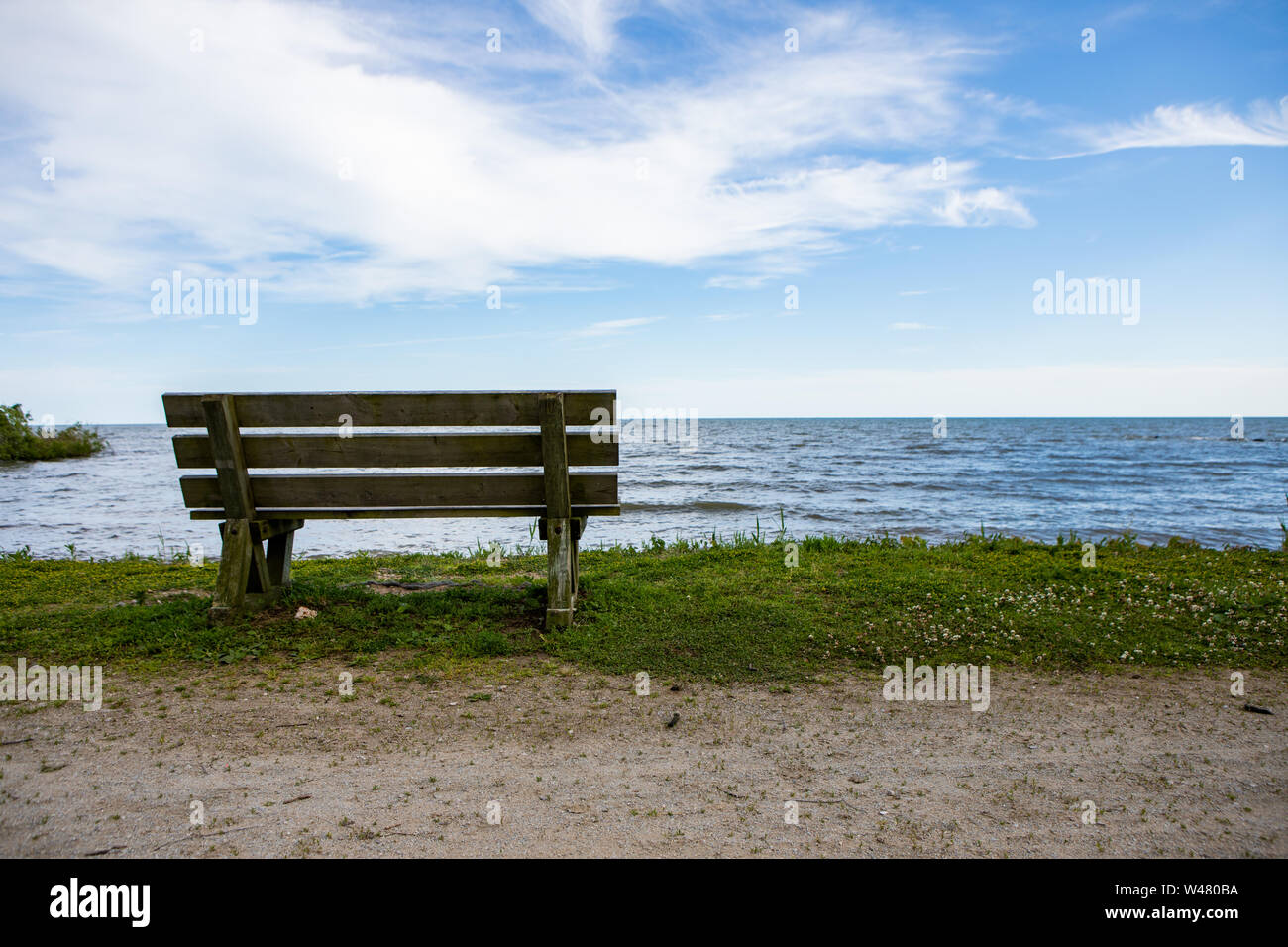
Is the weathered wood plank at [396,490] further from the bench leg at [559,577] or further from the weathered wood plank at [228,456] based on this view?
the bench leg at [559,577]

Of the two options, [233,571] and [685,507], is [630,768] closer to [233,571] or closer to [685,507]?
[233,571]

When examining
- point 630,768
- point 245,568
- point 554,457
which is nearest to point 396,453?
point 554,457

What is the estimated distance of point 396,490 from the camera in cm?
583

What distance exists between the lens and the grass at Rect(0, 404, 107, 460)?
36.9 meters

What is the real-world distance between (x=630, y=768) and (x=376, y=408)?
3317mm

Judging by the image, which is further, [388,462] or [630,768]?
Answer: [388,462]

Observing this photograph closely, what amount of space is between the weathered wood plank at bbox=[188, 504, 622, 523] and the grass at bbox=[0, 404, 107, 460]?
136 ft

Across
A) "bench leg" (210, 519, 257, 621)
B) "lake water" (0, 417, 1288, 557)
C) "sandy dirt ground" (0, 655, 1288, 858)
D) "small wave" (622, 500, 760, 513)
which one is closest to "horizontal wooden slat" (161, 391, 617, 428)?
"bench leg" (210, 519, 257, 621)

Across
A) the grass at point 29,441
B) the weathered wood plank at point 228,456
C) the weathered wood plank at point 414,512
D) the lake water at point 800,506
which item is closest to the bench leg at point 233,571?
the weathered wood plank at point 228,456

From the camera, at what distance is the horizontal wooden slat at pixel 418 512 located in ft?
19.3

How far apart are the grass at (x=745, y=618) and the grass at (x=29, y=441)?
38.3 m

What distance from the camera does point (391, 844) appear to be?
2998 millimetres

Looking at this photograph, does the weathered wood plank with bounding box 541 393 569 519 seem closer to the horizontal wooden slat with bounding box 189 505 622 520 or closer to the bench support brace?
the bench support brace
